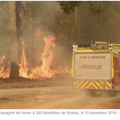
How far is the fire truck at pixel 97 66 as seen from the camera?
11820 millimetres

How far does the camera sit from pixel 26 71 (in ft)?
72.5

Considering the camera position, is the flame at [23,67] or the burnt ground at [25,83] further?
the flame at [23,67]

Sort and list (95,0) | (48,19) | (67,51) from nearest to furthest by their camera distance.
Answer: (95,0) → (67,51) → (48,19)

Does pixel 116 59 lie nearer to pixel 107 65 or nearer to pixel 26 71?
pixel 107 65

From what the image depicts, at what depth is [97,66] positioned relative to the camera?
12.1m

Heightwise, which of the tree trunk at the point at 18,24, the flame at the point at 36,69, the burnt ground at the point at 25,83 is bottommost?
the burnt ground at the point at 25,83

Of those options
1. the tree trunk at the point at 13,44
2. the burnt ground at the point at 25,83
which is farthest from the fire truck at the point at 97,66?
the tree trunk at the point at 13,44

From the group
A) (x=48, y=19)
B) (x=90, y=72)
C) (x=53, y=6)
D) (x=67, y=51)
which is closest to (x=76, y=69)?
(x=90, y=72)

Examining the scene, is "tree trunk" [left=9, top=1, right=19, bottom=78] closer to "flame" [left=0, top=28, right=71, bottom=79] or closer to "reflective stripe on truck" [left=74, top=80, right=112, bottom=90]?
"flame" [left=0, top=28, right=71, bottom=79]

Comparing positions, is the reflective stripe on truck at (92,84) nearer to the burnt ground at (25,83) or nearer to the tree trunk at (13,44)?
the burnt ground at (25,83)

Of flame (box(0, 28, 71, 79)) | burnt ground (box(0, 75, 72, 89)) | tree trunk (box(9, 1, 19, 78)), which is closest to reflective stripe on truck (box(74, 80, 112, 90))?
burnt ground (box(0, 75, 72, 89))

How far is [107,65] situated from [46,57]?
40.2 feet

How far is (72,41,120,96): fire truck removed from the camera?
1182 centimetres

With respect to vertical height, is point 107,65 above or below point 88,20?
below
